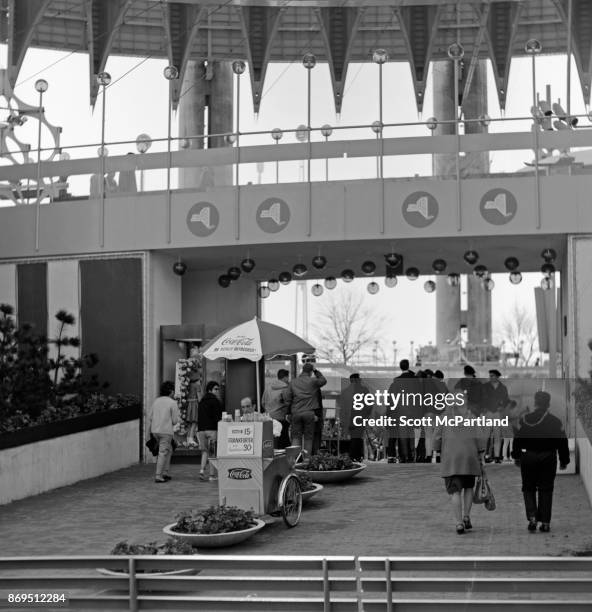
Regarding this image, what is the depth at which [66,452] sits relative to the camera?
1797 centimetres

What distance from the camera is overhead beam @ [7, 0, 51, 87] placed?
32125 millimetres

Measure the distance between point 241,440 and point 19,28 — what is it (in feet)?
72.2

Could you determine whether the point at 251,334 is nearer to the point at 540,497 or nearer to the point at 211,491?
the point at 211,491

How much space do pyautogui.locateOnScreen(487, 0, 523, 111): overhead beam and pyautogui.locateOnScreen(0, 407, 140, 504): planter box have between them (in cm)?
2165

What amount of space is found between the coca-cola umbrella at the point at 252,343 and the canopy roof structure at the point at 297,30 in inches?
670

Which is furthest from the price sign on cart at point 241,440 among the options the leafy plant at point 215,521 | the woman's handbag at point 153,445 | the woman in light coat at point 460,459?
the woman's handbag at point 153,445

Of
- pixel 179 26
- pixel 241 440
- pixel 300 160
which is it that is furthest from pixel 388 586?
pixel 179 26

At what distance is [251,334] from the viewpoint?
52.9 ft

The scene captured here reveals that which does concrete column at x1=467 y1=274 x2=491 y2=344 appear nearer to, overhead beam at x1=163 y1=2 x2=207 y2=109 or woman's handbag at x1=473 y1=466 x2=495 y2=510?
overhead beam at x1=163 y1=2 x2=207 y2=109

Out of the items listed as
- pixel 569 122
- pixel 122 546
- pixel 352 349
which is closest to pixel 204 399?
pixel 122 546

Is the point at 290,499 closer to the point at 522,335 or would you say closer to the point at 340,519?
the point at 340,519

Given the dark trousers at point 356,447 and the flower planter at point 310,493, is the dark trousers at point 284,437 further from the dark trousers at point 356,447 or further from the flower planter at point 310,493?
the flower planter at point 310,493

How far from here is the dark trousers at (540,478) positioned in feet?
41.8

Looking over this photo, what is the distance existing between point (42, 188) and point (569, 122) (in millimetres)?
10240
